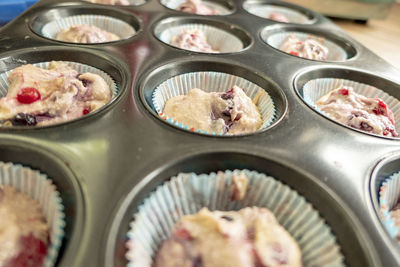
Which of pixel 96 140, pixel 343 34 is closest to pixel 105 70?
pixel 96 140

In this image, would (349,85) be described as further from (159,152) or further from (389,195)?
(159,152)

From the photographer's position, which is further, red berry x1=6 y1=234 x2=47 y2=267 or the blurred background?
the blurred background

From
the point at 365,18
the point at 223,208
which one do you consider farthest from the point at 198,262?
the point at 365,18

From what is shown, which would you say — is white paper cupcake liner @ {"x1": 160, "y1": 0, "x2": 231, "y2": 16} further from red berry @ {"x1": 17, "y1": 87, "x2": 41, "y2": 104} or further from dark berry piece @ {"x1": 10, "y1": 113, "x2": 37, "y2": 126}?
dark berry piece @ {"x1": 10, "y1": 113, "x2": 37, "y2": 126}

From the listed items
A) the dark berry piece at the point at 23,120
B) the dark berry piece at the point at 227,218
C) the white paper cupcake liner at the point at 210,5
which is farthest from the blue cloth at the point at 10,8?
the dark berry piece at the point at 227,218

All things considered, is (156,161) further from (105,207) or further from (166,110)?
(166,110)

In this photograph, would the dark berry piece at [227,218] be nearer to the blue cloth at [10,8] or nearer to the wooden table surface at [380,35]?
the blue cloth at [10,8]

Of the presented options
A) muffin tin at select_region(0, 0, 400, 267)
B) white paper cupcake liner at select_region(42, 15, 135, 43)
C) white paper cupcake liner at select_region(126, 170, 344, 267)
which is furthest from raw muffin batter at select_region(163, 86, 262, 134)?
white paper cupcake liner at select_region(42, 15, 135, 43)
